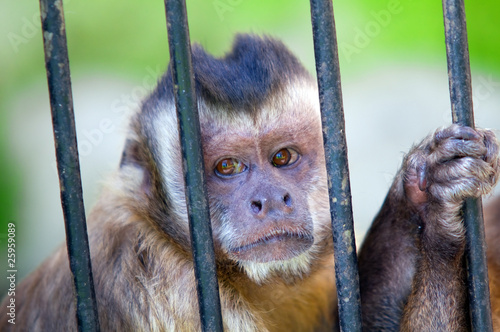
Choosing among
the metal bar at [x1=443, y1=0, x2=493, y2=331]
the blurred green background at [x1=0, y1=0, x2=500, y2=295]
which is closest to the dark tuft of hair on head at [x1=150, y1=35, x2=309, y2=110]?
the metal bar at [x1=443, y1=0, x2=493, y2=331]

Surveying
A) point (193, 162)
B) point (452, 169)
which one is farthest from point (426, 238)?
point (193, 162)

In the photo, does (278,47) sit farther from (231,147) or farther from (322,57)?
(322,57)

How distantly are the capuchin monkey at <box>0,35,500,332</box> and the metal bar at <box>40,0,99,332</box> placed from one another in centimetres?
62

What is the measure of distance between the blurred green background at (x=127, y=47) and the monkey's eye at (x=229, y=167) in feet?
7.20

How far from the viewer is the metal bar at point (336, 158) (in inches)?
69.1

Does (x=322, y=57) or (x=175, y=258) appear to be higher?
(x=322, y=57)

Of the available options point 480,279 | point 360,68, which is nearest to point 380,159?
point 360,68

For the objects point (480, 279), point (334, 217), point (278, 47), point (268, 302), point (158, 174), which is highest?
point (278, 47)

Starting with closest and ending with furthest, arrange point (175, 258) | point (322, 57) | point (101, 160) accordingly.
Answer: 1. point (322, 57)
2. point (175, 258)
3. point (101, 160)

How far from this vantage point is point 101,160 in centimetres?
501

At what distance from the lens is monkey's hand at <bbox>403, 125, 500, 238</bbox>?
1946 millimetres

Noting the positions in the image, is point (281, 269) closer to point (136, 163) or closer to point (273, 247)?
point (273, 247)

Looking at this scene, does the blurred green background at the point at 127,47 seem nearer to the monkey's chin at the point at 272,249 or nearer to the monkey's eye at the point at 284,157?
the monkey's eye at the point at 284,157

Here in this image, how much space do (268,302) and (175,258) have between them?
1.70 ft
